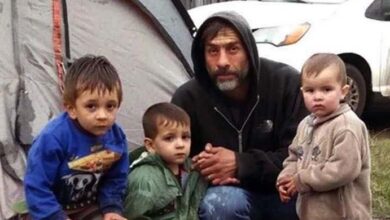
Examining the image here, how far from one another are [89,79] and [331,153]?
42.2 inches

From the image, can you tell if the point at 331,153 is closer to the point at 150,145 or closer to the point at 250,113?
the point at 250,113

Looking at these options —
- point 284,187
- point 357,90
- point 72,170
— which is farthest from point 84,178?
point 357,90

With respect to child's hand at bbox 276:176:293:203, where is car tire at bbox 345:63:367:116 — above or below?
below

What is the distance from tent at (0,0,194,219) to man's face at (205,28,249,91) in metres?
0.99

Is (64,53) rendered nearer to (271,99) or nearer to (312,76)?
(271,99)

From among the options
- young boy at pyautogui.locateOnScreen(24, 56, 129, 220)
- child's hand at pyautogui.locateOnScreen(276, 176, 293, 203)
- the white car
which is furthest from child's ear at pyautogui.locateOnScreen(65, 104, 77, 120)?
the white car

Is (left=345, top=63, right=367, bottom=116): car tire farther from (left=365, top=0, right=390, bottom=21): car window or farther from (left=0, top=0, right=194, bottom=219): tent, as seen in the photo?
(left=0, top=0, right=194, bottom=219): tent

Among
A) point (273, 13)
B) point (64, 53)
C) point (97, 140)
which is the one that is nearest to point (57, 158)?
point (97, 140)

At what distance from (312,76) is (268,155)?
62 cm

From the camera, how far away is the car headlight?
7.68 meters

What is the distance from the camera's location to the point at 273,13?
804cm

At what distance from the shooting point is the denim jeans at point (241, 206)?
370 centimetres

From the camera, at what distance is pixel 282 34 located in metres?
7.77

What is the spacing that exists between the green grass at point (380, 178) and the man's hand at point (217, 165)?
1.71 meters
